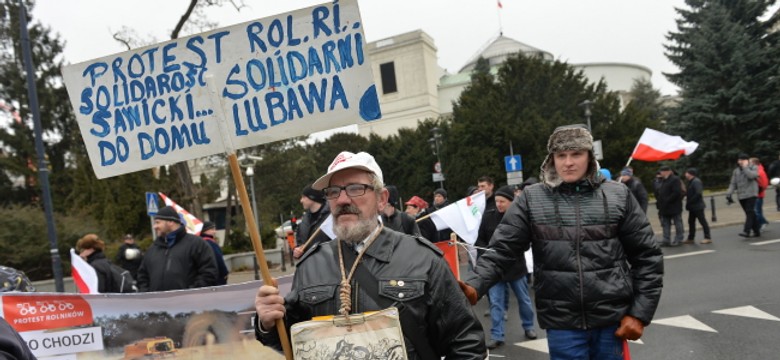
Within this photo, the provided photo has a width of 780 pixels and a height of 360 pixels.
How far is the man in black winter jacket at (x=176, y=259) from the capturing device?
554cm

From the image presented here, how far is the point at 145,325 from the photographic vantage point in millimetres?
4457

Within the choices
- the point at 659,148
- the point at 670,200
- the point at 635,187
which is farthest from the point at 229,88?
the point at 670,200

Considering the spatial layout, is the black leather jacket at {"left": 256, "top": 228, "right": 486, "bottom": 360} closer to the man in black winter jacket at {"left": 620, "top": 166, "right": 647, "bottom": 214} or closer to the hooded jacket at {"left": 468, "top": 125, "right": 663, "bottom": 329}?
the hooded jacket at {"left": 468, "top": 125, "right": 663, "bottom": 329}

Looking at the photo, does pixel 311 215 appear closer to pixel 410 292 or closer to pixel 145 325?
pixel 145 325

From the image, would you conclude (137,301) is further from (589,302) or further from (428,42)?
(428,42)

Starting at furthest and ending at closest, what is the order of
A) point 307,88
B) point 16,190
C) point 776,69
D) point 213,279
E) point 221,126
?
point 16,190, point 776,69, point 213,279, point 307,88, point 221,126

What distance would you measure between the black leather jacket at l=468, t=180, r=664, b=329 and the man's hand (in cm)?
124

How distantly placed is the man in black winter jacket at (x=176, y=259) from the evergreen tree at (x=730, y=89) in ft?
93.4

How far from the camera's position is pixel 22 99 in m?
37.1

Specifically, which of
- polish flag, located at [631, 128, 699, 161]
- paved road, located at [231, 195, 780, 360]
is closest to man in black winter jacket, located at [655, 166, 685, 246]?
paved road, located at [231, 195, 780, 360]

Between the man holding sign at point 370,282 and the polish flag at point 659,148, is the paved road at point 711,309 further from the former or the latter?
the man holding sign at point 370,282

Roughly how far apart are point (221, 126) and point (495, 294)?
14.9 ft

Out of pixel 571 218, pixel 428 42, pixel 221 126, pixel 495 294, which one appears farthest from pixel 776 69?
pixel 428 42

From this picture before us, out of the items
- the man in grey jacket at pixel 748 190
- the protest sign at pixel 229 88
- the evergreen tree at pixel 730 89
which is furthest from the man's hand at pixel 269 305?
the evergreen tree at pixel 730 89
